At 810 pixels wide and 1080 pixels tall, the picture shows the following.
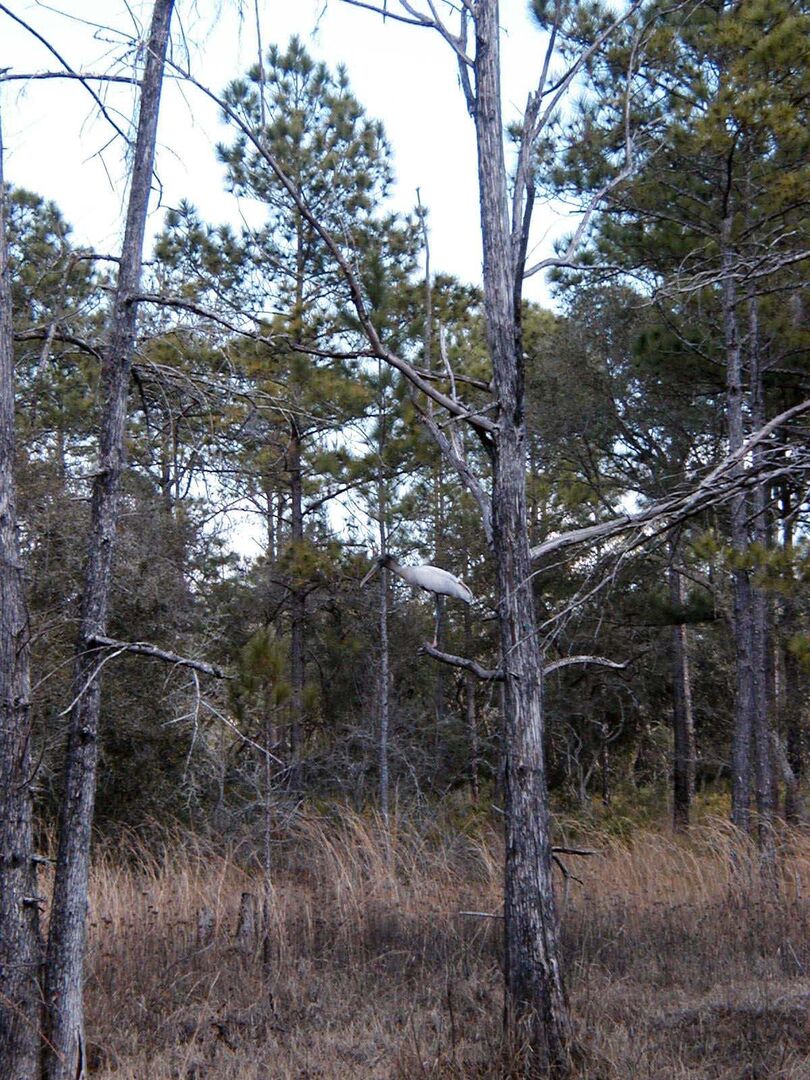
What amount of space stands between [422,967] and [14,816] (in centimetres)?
311

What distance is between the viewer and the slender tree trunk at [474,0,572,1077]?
433 cm

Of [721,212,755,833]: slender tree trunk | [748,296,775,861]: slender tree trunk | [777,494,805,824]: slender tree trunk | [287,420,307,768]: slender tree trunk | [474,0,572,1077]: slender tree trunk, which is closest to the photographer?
[474,0,572,1077]: slender tree trunk

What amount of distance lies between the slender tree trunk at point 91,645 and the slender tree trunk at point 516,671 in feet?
5.25

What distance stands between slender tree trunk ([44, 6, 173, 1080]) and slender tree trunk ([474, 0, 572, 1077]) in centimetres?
160

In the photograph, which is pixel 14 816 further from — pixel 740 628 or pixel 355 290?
pixel 740 628

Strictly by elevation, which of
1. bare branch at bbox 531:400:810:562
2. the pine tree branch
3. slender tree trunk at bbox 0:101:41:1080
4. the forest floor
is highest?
the pine tree branch

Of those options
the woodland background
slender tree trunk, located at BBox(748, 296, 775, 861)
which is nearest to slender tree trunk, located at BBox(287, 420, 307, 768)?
the woodland background

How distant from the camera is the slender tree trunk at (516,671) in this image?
433cm

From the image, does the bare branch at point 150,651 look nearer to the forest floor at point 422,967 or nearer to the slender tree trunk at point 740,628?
the forest floor at point 422,967

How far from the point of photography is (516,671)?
Result: 458 centimetres

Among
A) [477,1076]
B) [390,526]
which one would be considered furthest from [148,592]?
[477,1076]

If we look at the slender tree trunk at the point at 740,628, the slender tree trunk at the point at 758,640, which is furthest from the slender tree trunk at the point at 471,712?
the slender tree trunk at the point at 740,628

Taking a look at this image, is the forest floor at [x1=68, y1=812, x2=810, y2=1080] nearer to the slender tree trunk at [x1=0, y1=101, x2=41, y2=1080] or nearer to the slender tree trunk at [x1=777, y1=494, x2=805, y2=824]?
the slender tree trunk at [x1=0, y1=101, x2=41, y2=1080]

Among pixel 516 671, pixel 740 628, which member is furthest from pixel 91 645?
pixel 740 628
